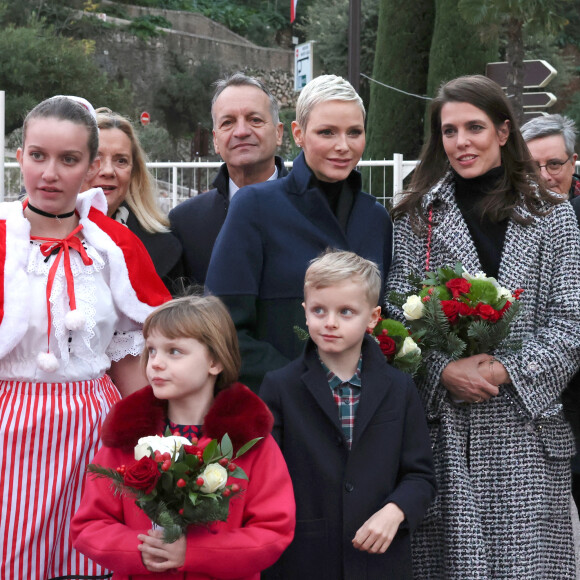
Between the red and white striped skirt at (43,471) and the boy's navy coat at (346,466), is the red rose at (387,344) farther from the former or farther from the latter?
the red and white striped skirt at (43,471)

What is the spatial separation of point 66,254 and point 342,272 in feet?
3.03

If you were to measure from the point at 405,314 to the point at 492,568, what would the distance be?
97 cm

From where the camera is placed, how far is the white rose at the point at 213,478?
238 centimetres

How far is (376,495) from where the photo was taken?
2906 mm

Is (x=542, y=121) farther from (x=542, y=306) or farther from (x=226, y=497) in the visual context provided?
(x=226, y=497)

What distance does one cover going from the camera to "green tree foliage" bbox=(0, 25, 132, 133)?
1120 inches

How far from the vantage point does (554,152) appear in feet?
16.5

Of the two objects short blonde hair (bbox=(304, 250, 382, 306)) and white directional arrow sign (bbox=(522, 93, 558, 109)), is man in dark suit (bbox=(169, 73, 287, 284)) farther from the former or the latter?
white directional arrow sign (bbox=(522, 93, 558, 109))

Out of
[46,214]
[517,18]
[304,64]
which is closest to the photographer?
[46,214]

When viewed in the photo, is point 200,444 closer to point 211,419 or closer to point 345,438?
point 211,419

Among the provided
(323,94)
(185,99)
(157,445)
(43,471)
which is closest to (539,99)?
(323,94)

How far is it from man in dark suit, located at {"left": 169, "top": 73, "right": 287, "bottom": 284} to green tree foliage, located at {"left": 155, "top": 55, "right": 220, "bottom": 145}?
107 ft

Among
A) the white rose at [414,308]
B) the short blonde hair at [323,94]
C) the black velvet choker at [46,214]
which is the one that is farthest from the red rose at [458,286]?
the black velvet choker at [46,214]

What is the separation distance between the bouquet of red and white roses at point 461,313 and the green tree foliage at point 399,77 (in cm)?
1638
